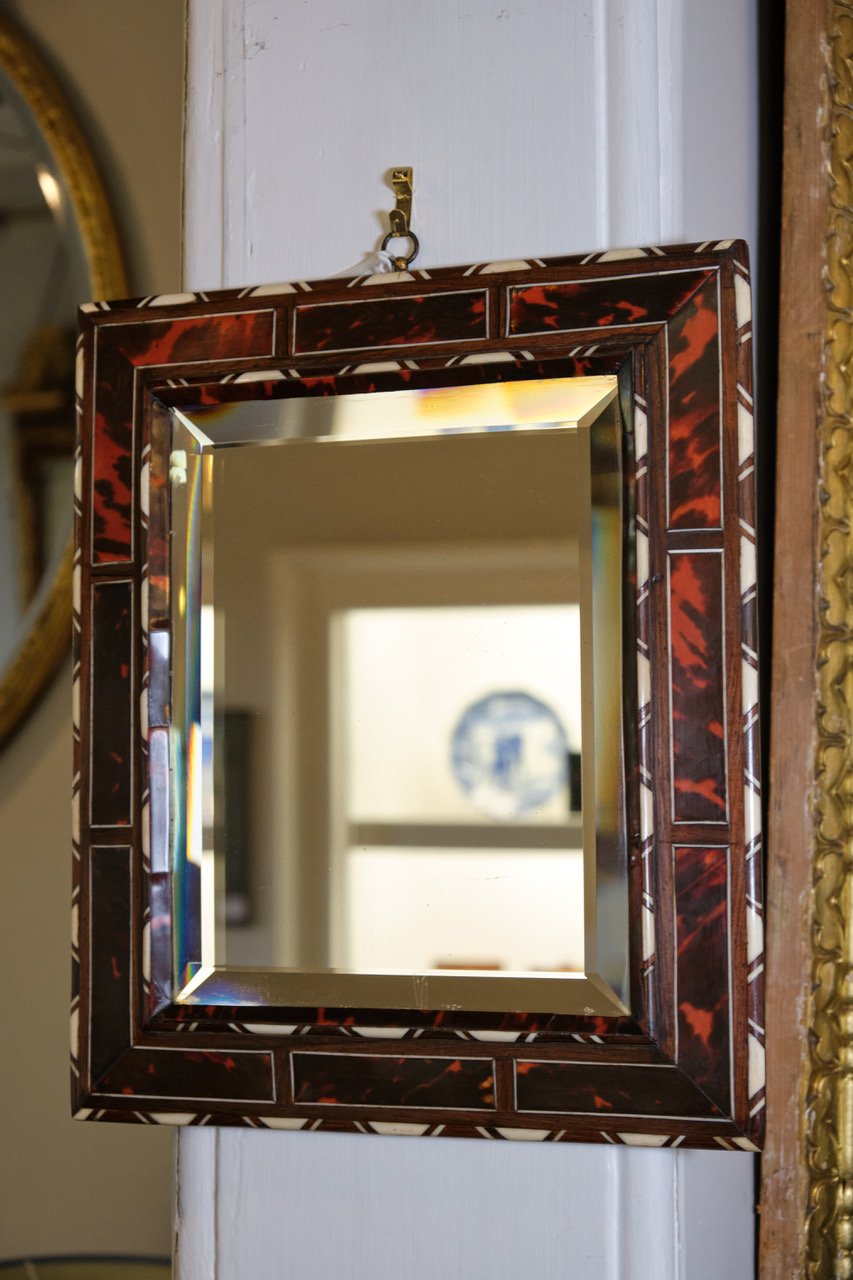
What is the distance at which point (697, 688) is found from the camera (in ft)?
1.30

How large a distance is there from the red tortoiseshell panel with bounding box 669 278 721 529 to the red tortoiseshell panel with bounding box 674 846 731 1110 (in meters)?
0.12

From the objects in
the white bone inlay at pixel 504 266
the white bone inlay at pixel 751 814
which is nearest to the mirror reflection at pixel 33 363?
the white bone inlay at pixel 504 266

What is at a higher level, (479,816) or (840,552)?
(840,552)

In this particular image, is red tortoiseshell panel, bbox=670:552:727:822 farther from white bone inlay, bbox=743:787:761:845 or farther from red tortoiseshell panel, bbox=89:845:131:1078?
red tortoiseshell panel, bbox=89:845:131:1078

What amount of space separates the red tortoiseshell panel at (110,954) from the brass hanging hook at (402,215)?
0.88ft

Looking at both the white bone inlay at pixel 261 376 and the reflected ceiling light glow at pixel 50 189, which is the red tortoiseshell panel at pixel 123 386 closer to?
the white bone inlay at pixel 261 376

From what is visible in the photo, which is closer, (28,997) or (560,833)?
(560,833)

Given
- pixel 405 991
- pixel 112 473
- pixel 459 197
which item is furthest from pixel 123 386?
pixel 405 991

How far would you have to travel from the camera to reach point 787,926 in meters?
0.43

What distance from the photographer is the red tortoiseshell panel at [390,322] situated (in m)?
0.42

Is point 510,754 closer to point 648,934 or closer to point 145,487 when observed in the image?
point 648,934

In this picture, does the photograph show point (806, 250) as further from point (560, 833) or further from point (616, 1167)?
point (616, 1167)

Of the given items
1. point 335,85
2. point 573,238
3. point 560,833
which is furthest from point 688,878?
point 335,85

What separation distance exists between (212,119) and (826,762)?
378 millimetres
